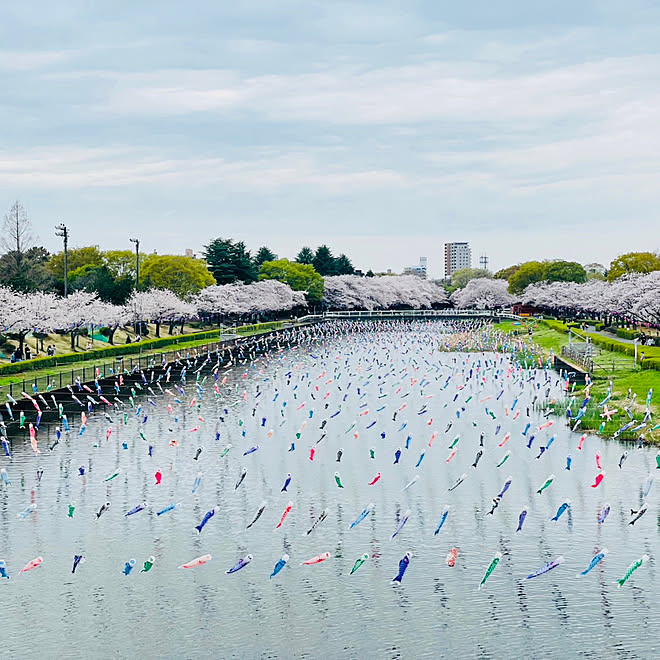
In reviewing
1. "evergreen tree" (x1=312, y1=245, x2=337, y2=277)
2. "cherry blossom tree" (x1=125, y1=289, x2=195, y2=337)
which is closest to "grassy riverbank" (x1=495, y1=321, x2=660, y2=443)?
"cherry blossom tree" (x1=125, y1=289, x2=195, y2=337)

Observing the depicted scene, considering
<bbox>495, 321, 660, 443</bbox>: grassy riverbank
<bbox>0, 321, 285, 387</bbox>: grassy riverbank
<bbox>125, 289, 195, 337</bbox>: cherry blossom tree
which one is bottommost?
<bbox>495, 321, 660, 443</bbox>: grassy riverbank

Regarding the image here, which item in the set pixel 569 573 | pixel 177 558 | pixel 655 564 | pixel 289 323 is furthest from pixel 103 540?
pixel 289 323

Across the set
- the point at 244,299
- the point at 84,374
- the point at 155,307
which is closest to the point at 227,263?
the point at 244,299

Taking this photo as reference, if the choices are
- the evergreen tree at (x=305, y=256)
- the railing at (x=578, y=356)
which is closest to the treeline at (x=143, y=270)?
the evergreen tree at (x=305, y=256)

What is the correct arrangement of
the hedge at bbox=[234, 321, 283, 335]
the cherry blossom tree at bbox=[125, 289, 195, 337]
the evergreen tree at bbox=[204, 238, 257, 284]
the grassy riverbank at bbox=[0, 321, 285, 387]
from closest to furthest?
the grassy riverbank at bbox=[0, 321, 285, 387], the cherry blossom tree at bbox=[125, 289, 195, 337], the hedge at bbox=[234, 321, 283, 335], the evergreen tree at bbox=[204, 238, 257, 284]

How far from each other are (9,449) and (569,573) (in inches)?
982

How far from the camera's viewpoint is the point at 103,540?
86.1 ft

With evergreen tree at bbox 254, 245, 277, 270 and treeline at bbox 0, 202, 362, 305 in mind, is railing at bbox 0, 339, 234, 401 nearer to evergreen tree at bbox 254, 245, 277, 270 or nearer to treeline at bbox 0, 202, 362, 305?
treeline at bbox 0, 202, 362, 305

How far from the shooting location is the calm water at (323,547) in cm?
1992

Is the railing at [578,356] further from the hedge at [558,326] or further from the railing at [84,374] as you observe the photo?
the railing at [84,374]

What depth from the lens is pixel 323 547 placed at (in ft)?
84.4

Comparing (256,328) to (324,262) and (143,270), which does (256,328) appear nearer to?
(143,270)

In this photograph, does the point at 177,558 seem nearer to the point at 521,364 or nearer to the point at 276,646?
the point at 276,646

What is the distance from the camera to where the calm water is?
1992cm
